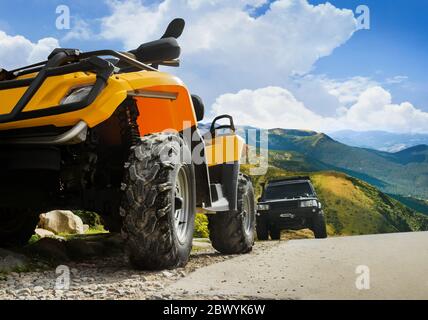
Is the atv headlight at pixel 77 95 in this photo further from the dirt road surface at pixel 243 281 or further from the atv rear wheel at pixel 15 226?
the atv rear wheel at pixel 15 226

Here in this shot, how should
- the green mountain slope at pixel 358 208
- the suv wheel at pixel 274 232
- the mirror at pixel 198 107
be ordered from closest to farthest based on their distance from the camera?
1. the mirror at pixel 198 107
2. the suv wheel at pixel 274 232
3. the green mountain slope at pixel 358 208

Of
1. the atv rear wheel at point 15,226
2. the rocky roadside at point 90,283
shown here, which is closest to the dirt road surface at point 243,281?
the rocky roadside at point 90,283

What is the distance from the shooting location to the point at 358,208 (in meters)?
42.4

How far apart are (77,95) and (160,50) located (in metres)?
0.79

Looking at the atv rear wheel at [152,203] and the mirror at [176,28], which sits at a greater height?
the mirror at [176,28]

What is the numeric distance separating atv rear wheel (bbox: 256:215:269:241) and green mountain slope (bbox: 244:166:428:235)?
22.2 meters

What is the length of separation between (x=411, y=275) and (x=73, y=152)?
2.81m

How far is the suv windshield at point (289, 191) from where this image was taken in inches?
615

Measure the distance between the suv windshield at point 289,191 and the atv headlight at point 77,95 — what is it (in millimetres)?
11736

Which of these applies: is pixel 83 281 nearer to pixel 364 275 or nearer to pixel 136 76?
pixel 136 76

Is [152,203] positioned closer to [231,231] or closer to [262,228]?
[231,231]

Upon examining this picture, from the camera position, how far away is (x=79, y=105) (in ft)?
13.0

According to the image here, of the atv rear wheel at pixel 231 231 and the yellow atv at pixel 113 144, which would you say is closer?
the yellow atv at pixel 113 144

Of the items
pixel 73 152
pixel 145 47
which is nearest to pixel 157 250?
pixel 73 152
